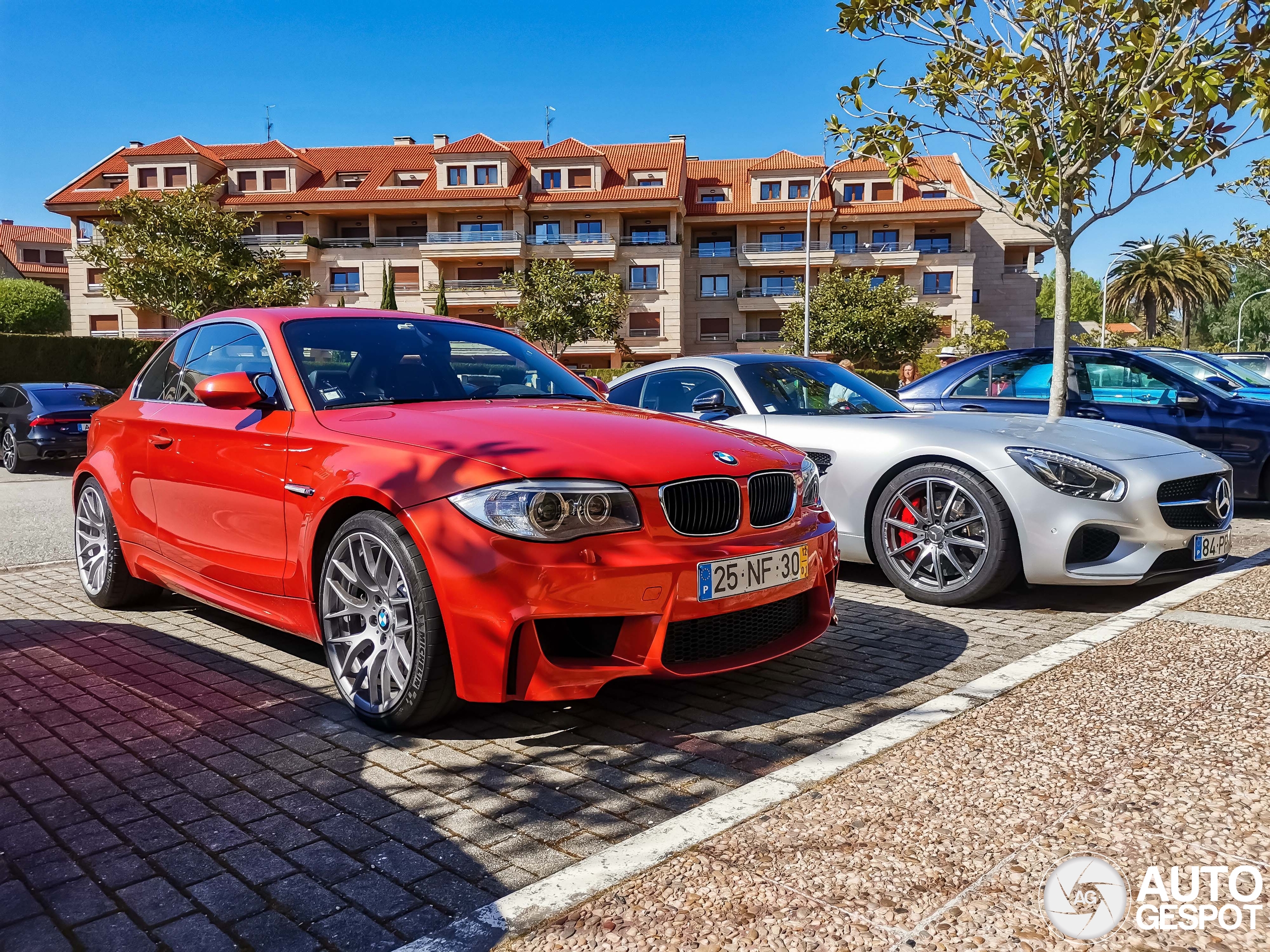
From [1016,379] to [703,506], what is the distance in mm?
6829

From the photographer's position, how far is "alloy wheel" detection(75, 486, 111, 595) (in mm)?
5375

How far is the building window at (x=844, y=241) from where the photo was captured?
53594 millimetres

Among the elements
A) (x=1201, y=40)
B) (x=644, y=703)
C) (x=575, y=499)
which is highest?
(x=1201, y=40)

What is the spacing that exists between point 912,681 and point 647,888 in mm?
2118

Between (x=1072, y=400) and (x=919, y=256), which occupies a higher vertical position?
(x=919, y=256)

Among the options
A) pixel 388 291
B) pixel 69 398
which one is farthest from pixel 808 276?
pixel 69 398

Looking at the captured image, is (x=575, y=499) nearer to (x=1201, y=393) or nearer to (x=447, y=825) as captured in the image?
(x=447, y=825)

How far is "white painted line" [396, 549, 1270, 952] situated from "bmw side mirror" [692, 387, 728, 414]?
2.42 m

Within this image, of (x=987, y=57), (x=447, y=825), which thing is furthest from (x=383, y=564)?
(x=987, y=57)

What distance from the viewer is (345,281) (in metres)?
53.5

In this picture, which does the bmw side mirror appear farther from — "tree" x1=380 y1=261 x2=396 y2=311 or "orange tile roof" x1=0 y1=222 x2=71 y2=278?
"orange tile roof" x1=0 y1=222 x2=71 y2=278

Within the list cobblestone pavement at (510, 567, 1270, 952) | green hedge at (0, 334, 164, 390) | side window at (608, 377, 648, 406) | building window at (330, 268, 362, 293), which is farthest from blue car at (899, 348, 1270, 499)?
building window at (330, 268, 362, 293)

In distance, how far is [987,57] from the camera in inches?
390

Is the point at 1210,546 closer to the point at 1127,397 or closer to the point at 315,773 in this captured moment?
the point at 1127,397
